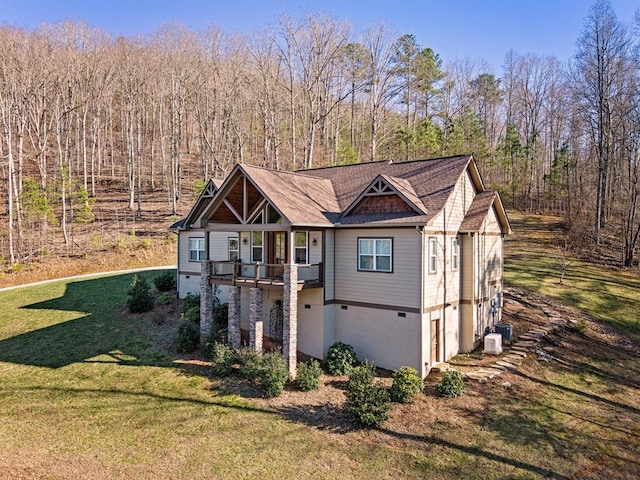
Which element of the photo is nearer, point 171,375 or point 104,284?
point 171,375

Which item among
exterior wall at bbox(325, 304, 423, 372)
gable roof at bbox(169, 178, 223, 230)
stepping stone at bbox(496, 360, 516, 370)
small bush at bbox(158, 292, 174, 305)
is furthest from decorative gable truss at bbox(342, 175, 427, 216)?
small bush at bbox(158, 292, 174, 305)

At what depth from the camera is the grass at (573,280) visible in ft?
71.6

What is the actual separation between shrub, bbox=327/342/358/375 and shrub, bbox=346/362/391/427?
2.81 metres

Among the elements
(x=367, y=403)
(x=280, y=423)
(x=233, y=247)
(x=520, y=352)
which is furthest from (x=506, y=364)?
(x=233, y=247)

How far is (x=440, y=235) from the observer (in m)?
16.1

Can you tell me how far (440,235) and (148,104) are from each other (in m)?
39.9

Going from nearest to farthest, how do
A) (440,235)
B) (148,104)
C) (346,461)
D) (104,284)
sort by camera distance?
(346,461), (440,235), (104,284), (148,104)

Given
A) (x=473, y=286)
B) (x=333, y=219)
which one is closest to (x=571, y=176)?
(x=473, y=286)

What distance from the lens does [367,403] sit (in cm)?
1212

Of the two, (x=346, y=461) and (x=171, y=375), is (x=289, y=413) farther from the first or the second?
(x=171, y=375)

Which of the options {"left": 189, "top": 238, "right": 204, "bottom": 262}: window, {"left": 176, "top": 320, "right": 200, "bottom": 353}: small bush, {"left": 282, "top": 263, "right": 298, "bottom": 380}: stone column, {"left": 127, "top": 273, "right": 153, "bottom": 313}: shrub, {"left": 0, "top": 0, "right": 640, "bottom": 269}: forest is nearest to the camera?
{"left": 282, "top": 263, "right": 298, "bottom": 380}: stone column

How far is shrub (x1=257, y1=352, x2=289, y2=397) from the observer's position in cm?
1369

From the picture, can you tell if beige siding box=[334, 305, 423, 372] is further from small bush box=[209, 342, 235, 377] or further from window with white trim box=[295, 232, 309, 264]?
small bush box=[209, 342, 235, 377]

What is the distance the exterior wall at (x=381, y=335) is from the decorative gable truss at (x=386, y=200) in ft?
12.4
